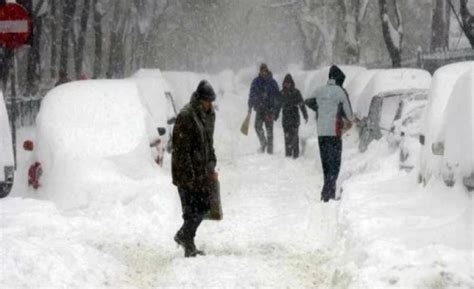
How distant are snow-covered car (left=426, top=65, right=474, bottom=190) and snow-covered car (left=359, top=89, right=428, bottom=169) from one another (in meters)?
3.53

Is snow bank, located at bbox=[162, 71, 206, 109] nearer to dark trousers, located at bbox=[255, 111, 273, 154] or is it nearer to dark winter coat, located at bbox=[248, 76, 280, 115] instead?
dark trousers, located at bbox=[255, 111, 273, 154]

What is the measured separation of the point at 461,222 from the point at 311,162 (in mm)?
10127

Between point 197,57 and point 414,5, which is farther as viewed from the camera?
point 197,57

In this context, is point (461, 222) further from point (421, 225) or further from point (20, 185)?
point (20, 185)

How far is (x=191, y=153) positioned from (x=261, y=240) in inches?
61.1

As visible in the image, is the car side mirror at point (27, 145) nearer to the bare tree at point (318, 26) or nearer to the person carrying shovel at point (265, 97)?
the person carrying shovel at point (265, 97)

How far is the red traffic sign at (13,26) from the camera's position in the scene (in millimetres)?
12656

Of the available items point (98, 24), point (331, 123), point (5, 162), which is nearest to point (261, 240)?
point (331, 123)

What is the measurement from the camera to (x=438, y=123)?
9578 mm

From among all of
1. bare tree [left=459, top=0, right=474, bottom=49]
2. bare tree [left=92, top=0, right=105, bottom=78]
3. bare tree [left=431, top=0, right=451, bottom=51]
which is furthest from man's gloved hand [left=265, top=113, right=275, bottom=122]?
bare tree [left=92, top=0, right=105, bottom=78]

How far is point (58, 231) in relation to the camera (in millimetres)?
9188

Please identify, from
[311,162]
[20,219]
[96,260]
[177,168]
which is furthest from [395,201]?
[311,162]

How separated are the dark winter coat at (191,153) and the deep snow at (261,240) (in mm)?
774

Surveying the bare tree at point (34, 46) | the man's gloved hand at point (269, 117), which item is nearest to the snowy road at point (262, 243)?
the man's gloved hand at point (269, 117)
